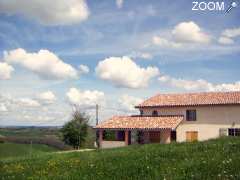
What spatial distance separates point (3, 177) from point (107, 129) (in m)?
34.5

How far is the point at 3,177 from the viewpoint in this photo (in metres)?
15.5

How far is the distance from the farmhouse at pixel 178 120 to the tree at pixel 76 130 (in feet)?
13.2

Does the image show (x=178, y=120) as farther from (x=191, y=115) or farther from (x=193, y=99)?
(x=193, y=99)

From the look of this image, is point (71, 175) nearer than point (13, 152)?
Yes

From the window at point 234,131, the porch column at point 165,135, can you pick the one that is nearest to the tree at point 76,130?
the porch column at point 165,135

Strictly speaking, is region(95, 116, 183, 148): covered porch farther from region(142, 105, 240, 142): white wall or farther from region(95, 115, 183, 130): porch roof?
region(142, 105, 240, 142): white wall

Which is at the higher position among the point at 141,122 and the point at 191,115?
the point at 191,115

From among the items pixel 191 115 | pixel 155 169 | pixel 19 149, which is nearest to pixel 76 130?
pixel 19 149

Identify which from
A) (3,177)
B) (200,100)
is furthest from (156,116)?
(3,177)

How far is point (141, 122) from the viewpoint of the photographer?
4834 centimetres

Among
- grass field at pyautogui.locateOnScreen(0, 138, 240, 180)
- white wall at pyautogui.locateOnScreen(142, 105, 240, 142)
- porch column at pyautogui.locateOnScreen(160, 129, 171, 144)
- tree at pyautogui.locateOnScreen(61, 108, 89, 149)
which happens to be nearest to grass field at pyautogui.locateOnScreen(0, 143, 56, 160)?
tree at pyautogui.locateOnScreen(61, 108, 89, 149)

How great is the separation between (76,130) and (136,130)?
9.03 meters

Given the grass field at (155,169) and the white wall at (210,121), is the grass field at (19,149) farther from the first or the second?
the grass field at (155,169)

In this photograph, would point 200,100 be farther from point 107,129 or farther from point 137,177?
point 137,177
